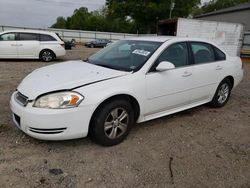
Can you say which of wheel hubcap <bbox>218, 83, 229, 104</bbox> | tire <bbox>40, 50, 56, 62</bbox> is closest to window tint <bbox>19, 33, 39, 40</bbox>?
tire <bbox>40, 50, 56, 62</bbox>

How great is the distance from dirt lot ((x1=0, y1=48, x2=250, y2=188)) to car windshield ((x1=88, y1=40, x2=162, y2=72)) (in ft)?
3.39

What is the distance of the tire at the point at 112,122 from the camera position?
288 cm

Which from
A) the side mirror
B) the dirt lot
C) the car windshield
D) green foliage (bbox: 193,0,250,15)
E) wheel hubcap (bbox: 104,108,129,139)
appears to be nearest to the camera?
the dirt lot

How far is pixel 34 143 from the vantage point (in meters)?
3.03

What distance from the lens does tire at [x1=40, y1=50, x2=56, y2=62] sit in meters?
11.1

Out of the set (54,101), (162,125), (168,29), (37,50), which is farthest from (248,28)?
(54,101)

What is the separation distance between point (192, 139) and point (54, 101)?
6.70 feet

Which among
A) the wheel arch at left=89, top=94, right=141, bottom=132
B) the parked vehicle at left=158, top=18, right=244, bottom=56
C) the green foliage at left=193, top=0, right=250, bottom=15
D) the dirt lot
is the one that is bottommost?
the dirt lot

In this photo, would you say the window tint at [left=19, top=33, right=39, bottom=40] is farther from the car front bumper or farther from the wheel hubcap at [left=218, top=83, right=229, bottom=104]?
the wheel hubcap at [left=218, top=83, right=229, bottom=104]

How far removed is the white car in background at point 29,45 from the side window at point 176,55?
8.75 metres

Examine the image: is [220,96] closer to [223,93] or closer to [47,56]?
[223,93]

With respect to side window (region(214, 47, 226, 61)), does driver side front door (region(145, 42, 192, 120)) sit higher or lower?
lower

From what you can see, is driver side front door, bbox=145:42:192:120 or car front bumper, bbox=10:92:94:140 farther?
driver side front door, bbox=145:42:192:120

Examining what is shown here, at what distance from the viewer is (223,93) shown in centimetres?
481
